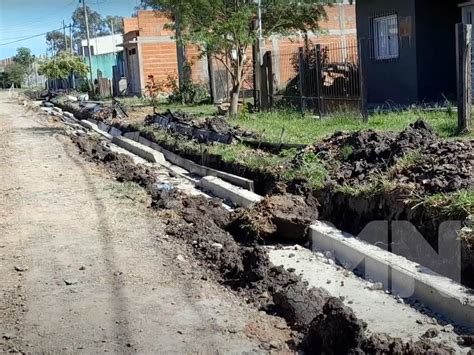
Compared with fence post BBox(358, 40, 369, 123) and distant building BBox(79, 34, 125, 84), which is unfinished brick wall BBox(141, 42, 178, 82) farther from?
fence post BBox(358, 40, 369, 123)

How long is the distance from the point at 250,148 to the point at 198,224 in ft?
14.5

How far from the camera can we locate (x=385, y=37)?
1972 centimetres

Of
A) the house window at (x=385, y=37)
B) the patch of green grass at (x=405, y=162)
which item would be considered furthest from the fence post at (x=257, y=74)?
the patch of green grass at (x=405, y=162)

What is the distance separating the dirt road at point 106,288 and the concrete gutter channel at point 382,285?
2.81 ft

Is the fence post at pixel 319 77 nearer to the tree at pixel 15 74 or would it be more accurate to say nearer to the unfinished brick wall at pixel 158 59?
the unfinished brick wall at pixel 158 59

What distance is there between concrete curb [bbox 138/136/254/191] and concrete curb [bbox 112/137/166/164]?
197mm

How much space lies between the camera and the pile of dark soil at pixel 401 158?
7082 mm

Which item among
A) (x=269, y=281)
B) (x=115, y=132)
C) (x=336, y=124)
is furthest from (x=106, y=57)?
(x=269, y=281)

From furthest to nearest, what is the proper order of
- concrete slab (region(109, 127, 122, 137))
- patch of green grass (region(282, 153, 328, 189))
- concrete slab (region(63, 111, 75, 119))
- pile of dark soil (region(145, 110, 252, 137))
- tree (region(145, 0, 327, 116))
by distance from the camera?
concrete slab (region(63, 111, 75, 119)) → concrete slab (region(109, 127, 122, 137)) → tree (region(145, 0, 327, 116)) → pile of dark soil (region(145, 110, 252, 137)) → patch of green grass (region(282, 153, 328, 189))

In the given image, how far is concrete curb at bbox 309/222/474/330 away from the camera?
5062mm

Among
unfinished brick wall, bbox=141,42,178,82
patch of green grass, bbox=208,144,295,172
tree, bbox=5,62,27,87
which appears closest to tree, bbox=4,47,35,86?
tree, bbox=5,62,27,87

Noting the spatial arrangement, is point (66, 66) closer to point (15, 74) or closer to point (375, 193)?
point (375, 193)

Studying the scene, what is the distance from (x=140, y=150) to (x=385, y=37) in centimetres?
824

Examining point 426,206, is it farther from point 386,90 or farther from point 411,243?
point 386,90
